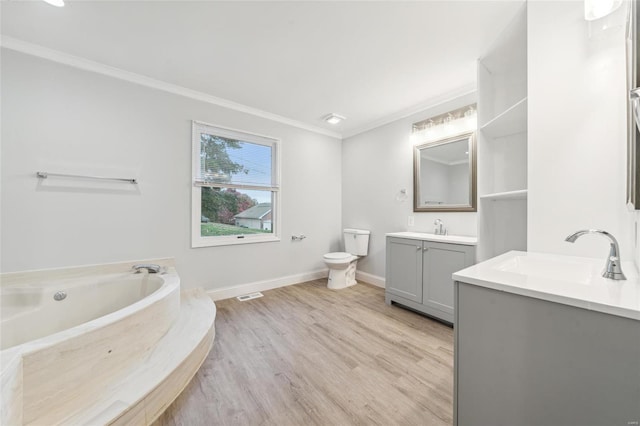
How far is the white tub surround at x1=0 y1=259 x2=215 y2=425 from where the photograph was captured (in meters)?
1.02

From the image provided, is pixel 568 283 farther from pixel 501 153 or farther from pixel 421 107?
pixel 421 107

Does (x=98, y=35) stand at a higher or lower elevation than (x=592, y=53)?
higher

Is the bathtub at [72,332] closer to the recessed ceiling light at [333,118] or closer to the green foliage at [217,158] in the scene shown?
the green foliage at [217,158]

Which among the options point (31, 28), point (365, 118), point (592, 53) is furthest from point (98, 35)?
point (592, 53)

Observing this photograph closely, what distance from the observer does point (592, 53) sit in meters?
1.20

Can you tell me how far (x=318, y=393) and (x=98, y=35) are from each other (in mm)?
3017

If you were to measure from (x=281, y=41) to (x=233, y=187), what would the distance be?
170 centimetres

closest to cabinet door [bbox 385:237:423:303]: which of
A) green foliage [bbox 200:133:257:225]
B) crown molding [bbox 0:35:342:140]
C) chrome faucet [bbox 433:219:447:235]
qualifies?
chrome faucet [bbox 433:219:447:235]

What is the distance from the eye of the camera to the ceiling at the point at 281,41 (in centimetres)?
157

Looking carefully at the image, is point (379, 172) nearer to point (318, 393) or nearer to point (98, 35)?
point (318, 393)

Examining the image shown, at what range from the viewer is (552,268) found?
1185 millimetres

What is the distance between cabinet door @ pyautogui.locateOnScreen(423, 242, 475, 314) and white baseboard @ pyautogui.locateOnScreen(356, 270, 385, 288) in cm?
97

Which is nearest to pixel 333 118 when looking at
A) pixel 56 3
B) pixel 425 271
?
pixel 425 271

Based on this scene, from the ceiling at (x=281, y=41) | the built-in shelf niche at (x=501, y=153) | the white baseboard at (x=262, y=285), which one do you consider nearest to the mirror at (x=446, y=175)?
the built-in shelf niche at (x=501, y=153)
